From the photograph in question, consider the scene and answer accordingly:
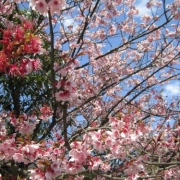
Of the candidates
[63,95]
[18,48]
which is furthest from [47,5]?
[63,95]

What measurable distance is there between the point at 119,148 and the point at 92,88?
3.68 m

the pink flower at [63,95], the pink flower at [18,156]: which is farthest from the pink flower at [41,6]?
the pink flower at [18,156]

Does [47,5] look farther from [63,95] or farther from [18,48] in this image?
[63,95]

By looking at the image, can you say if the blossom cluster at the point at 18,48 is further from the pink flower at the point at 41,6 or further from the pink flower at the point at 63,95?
the pink flower at the point at 41,6

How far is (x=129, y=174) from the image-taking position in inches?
149

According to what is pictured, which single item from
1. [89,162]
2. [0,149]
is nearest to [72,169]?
[89,162]

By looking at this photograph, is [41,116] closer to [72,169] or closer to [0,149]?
[0,149]

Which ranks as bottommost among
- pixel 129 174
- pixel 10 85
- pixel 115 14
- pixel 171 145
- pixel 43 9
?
pixel 129 174

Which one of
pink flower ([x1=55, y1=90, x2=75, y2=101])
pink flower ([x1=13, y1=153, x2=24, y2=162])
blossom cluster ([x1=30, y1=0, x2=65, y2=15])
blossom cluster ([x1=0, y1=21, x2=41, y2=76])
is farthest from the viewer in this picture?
pink flower ([x1=13, y1=153, x2=24, y2=162])

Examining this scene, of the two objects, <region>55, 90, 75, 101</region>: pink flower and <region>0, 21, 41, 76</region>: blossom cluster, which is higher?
<region>0, 21, 41, 76</region>: blossom cluster

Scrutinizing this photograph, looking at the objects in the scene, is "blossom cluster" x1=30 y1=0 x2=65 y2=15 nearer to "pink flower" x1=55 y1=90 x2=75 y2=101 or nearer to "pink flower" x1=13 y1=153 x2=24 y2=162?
"pink flower" x1=55 y1=90 x2=75 y2=101

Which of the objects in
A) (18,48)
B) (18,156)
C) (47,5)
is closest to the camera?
(47,5)

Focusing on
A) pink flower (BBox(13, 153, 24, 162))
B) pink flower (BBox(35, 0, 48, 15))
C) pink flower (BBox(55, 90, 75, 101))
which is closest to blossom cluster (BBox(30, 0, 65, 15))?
pink flower (BBox(35, 0, 48, 15))

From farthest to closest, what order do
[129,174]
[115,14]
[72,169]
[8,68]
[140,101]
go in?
[140,101], [115,14], [129,174], [72,169], [8,68]
